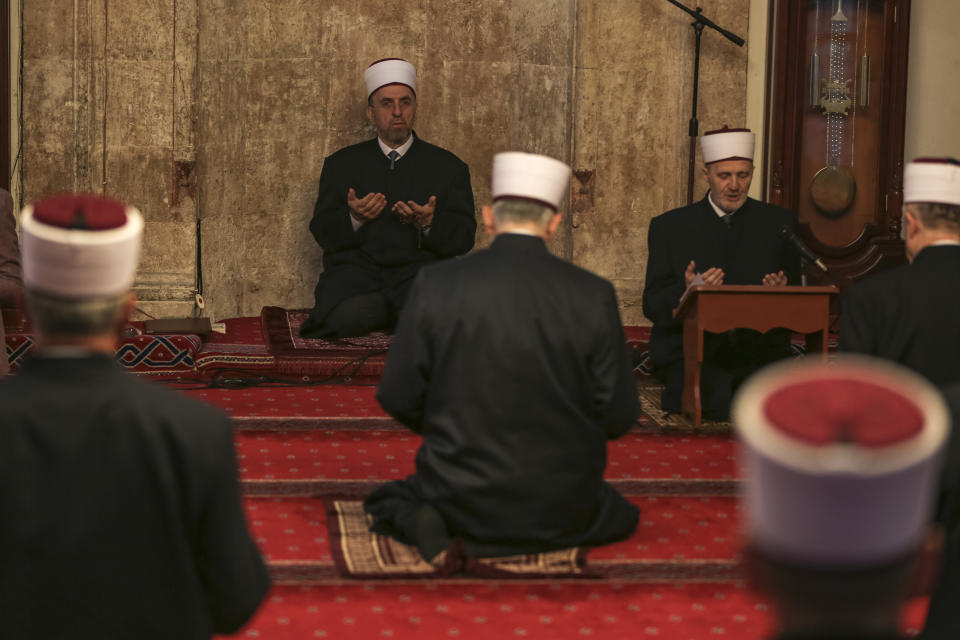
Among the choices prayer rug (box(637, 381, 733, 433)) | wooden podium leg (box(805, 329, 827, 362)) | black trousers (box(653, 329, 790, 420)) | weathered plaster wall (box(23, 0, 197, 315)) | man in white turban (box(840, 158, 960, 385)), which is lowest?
prayer rug (box(637, 381, 733, 433))

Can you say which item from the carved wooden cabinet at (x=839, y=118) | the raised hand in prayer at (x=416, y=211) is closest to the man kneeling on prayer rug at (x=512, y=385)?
the raised hand in prayer at (x=416, y=211)

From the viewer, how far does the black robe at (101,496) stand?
192 cm

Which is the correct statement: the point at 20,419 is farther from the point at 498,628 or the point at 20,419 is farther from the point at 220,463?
the point at 498,628

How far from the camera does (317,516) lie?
4391 millimetres

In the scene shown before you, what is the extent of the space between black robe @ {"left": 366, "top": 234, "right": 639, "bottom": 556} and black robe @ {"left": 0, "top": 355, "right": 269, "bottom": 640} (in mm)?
1868

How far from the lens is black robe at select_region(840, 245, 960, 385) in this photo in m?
3.87

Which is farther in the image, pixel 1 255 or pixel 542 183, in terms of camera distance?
pixel 1 255

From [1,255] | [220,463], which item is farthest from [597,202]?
[220,463]

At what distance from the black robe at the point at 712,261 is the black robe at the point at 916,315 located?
2505mm

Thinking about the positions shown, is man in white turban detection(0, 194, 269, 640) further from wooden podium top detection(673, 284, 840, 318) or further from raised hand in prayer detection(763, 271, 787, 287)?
raised hand in prayer detection(763, 271, 787, 287)

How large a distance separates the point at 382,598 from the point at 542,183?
1311mm

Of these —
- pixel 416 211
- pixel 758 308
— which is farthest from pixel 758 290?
pixel 416 211

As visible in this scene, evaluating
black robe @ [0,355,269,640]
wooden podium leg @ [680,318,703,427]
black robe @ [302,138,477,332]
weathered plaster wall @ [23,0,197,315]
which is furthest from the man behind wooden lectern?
black robe @ [0,355,269,640]

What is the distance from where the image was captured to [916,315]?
153 inches
